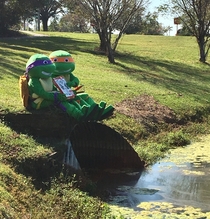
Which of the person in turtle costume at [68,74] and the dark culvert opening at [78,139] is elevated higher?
the person in turtle costume at [68,74]

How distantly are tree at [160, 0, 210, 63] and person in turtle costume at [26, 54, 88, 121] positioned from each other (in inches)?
774

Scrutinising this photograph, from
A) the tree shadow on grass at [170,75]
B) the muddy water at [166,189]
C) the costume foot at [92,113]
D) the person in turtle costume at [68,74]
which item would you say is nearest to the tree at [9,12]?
the tree shadow on grass at [170,75]

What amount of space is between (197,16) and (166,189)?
20.7 m

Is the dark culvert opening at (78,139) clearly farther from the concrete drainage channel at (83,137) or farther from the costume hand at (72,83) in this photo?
the costume hand at (72,83)

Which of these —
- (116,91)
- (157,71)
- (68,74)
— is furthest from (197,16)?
(68,74)

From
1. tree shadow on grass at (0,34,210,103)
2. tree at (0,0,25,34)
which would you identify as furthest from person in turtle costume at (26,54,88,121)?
tree at (0,0,25,34)

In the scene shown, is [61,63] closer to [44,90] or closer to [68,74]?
[68,74]

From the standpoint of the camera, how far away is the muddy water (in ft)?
24.1

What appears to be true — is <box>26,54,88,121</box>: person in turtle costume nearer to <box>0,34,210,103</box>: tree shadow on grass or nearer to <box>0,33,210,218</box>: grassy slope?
<box>0,33,210,218</box>: grassy slope

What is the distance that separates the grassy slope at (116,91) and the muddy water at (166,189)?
0.53m

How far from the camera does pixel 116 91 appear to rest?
50.3 feet

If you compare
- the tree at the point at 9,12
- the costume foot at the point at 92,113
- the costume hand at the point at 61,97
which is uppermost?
the tree at the point at 9,12

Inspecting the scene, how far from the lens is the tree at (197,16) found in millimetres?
26969

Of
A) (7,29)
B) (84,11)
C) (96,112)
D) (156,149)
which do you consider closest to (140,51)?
(84,11)
